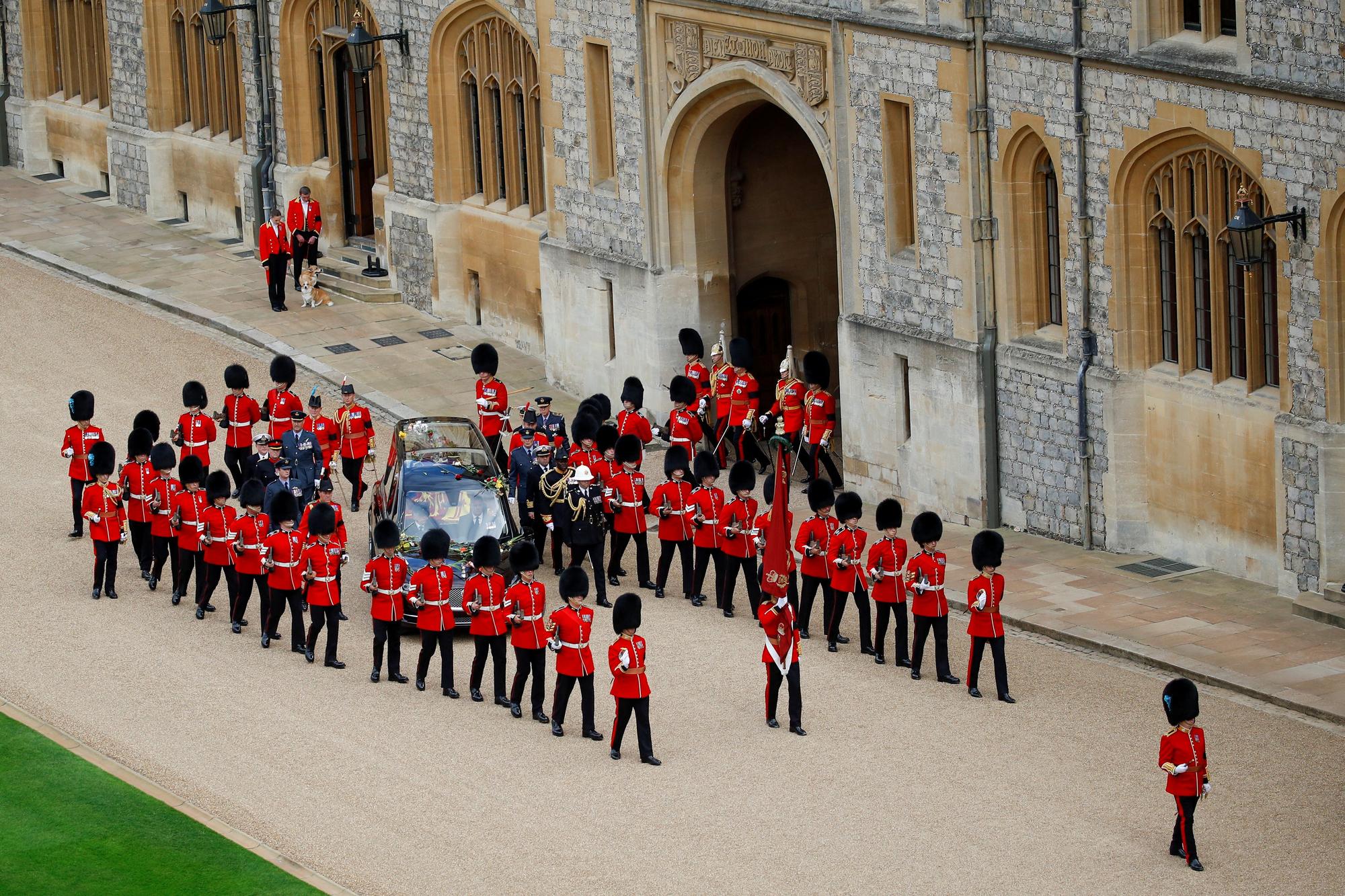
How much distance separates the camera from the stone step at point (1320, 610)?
69.4 feet

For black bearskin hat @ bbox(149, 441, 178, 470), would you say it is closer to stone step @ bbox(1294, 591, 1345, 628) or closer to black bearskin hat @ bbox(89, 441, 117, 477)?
black bearskin hat @ bbox(89, 441, 117, 477)

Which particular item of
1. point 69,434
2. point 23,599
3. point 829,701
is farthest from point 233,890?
point 69,434

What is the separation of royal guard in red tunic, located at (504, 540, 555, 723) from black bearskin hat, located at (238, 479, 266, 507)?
3049 mm

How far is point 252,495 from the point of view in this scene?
21938 mm

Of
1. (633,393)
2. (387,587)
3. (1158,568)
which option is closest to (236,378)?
(633,393)

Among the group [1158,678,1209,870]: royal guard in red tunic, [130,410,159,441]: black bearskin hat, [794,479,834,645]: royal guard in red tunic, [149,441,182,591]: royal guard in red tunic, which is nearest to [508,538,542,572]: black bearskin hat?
[794,479,834,645]: royal guard in red tunic

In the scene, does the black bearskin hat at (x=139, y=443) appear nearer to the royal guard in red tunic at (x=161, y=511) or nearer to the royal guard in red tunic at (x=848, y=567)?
the royal guard in red tunic at (x=161, y=511)

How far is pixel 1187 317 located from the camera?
22953 millimetres

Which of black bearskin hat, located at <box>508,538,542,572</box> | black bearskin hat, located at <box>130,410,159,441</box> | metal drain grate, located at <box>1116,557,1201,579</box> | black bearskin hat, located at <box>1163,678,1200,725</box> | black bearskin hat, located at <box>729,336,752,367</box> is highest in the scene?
black bearskin hat, located at <box>729,336,752,367</box>

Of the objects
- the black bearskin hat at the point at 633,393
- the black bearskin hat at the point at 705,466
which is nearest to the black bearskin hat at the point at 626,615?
the black bearskin hat at the point at 705,466

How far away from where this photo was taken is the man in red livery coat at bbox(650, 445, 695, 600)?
22875 millimetres

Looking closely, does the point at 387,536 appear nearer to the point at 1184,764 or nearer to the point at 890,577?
the point at 890,577

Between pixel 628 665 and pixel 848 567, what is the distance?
3.27 m

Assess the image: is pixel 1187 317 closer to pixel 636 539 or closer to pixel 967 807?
pixel 636 539
